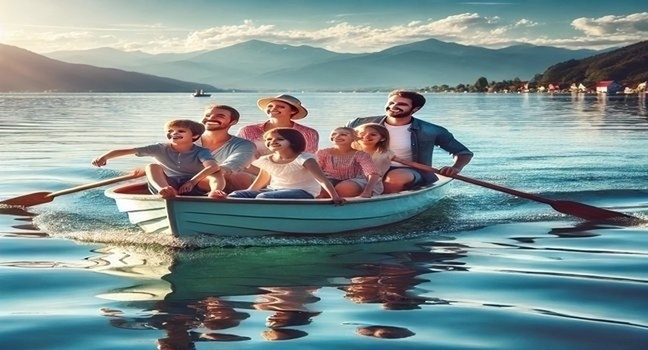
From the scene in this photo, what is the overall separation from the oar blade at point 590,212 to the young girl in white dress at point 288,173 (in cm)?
344

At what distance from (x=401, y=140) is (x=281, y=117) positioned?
2.02 m

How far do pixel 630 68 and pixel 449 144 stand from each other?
170528 millimetres

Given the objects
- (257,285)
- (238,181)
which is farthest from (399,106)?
(257,285)

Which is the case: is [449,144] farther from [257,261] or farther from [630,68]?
[630,68]

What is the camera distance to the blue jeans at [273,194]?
9610 millimetres

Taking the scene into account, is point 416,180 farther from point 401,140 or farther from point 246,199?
point 246,199

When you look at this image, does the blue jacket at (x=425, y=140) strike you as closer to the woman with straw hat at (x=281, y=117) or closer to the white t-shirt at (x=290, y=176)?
the woman with straw hat at (x=281, y=117)

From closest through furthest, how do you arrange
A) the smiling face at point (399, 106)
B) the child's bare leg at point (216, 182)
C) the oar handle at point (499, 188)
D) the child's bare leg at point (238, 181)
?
the child's bare leg at point (216, 182)
the child's bare leg at point (238, 181)
the oar handle at point (499, 188)
the smiling face at point (399, 106)

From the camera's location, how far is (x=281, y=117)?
1116cm

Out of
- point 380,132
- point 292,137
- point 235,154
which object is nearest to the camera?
point 292,137

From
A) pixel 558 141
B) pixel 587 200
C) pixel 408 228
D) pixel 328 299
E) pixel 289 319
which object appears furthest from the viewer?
pixel 558 141

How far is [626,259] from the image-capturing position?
862 cm

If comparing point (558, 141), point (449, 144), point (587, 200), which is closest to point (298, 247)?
point (449, 144)

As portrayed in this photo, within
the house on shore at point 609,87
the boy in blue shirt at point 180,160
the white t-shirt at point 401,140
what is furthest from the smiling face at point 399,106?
the house on shore at point 609,87
